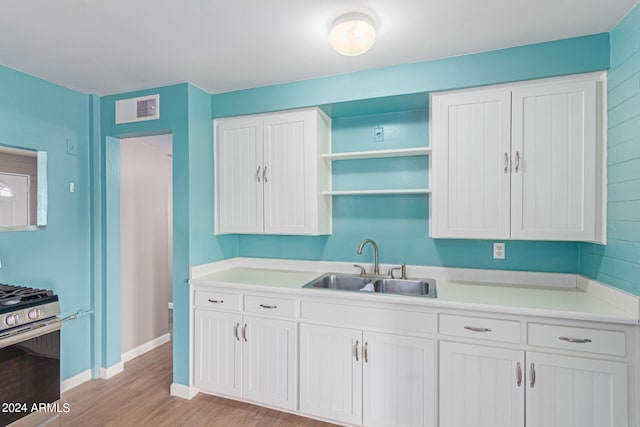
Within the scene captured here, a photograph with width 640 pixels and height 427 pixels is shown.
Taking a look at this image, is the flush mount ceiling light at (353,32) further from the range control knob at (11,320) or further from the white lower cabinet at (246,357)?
the range control knob at (11,320)

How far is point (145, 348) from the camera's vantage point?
338 centimetres

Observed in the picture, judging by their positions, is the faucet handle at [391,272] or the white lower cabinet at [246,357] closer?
the white lower cabinet at [246,357]

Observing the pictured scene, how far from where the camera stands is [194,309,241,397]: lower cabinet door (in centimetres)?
239

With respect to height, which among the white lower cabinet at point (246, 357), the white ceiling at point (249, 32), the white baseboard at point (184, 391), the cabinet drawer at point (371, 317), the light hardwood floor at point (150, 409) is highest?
the white ceiling at point (249, 32)

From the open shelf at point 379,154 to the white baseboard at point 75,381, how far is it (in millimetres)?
2649

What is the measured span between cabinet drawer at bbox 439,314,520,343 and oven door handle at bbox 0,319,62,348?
2.21 metres

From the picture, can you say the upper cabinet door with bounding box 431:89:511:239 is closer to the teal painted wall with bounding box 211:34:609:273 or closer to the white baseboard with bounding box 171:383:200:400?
the teal painted wall with bounding box 211:34:609:273

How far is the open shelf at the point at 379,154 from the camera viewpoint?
2.38m

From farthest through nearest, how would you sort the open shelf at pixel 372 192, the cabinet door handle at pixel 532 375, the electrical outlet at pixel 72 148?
the electrical outlet at pixel 72 148, the open shelf at pixel 372 192, the cabinet door handle at pixel 532 375

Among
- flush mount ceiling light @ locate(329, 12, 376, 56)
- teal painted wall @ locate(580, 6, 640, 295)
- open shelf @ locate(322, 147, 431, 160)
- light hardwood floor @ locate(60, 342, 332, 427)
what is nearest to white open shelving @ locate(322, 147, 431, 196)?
open shelf @ locate(322, 147, 431, 160)

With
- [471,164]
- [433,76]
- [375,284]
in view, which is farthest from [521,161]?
[375,284]

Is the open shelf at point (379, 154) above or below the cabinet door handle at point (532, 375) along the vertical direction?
above

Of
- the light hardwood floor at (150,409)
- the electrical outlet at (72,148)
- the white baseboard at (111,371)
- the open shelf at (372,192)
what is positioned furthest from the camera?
the white baseboard at (111,371)

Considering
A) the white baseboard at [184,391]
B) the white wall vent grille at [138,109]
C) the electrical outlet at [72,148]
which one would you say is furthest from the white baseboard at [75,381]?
the white wall vent grille at [138,109]
